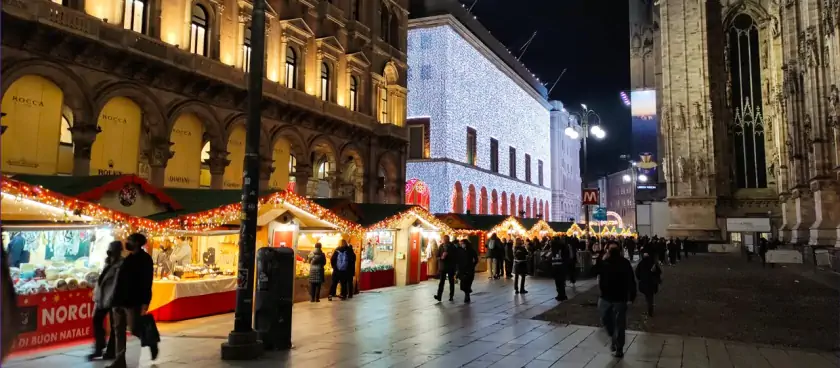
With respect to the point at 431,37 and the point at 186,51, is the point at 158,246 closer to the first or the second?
the point at 186,51

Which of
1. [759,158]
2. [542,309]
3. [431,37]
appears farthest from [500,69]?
[542,309]

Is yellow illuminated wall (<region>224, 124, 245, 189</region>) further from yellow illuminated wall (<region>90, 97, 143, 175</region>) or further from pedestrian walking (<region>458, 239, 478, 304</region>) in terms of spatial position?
pedestrian walking (<region>458, 239, 478, 304</region>)

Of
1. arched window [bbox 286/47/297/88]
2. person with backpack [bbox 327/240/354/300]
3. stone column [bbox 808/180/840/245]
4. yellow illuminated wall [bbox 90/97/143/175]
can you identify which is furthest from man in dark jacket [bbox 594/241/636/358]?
stone column [bbox 808/180/840/245]

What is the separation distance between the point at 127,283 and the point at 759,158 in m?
54.4

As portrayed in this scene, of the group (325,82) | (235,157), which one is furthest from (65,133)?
(325,82)

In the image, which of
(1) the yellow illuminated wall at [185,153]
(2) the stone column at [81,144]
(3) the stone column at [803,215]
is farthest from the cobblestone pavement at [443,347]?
(3) the stone column at [803,215]

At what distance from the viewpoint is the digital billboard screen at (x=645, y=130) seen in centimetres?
6319

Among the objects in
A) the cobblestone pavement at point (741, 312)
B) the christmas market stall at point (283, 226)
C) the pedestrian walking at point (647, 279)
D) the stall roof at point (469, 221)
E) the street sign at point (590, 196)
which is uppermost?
the street sign at point (590, 196)

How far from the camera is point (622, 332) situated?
9.41m

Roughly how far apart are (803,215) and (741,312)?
84.1 feet

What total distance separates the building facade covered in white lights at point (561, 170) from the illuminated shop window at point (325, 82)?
191 feet

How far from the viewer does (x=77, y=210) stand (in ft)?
34.5

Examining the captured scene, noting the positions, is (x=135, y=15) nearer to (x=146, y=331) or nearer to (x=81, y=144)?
(x=81, y=144)

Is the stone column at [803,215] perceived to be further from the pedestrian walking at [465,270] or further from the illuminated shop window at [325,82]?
the illuminated shop window at [325,82]
